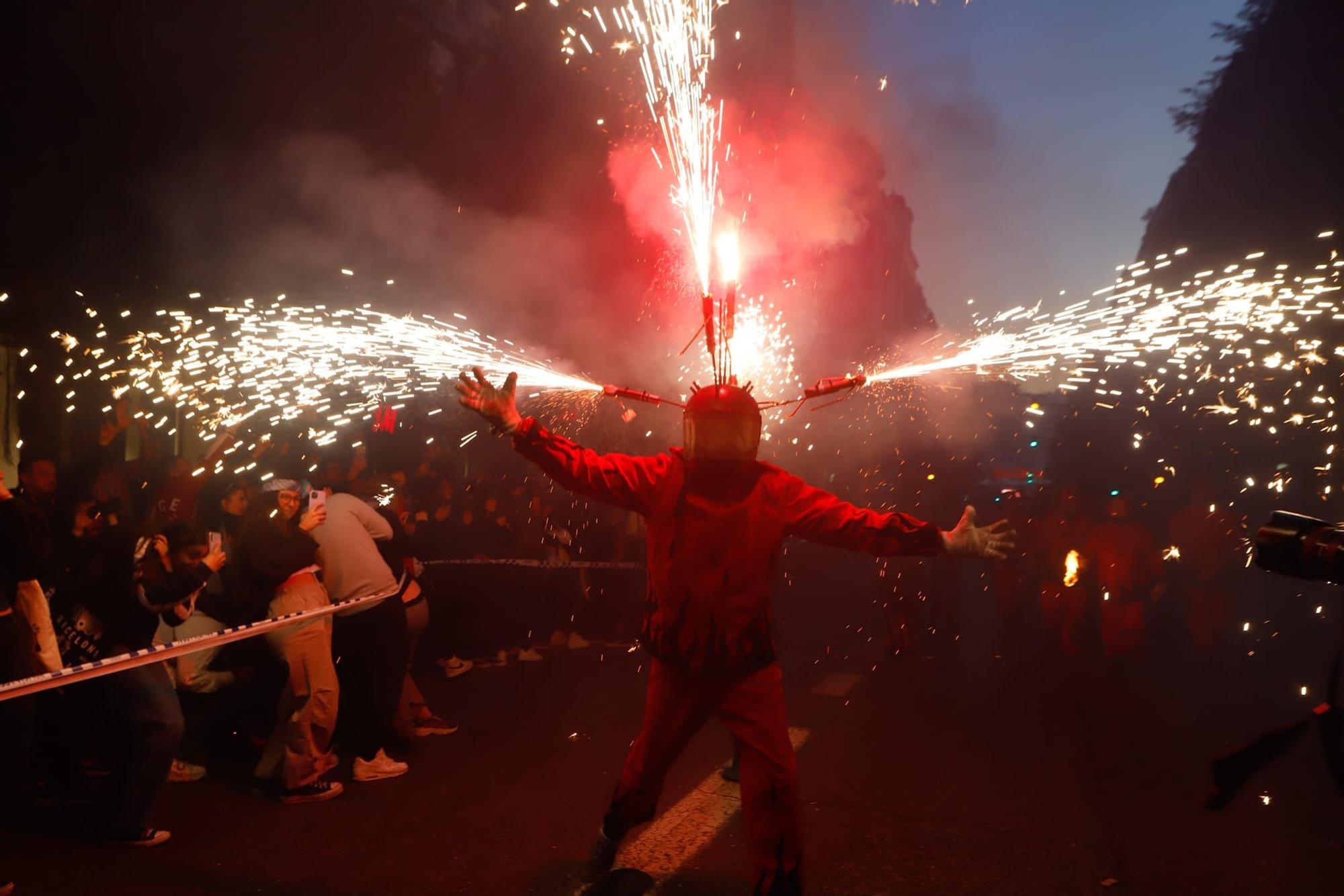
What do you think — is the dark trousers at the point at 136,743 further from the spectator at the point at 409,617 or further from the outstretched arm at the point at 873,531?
the outstretched arm at the point at 873,531

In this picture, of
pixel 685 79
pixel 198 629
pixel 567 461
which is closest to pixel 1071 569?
pixel 685 79

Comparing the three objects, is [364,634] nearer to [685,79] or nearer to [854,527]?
[854,527]

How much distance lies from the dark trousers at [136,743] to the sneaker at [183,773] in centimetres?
95

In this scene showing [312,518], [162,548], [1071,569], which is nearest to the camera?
[162,548]

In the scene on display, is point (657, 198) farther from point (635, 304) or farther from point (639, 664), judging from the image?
point (639, 664)

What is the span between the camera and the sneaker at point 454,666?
8.18 m

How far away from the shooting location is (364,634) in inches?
215

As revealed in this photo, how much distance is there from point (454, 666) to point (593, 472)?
5.02 metres

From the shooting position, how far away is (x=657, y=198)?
12508 mm

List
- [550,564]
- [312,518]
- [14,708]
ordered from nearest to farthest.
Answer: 1. [14,708]
2. [312,518]
3. [550,564]

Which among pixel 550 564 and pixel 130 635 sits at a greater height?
pixel 550 564

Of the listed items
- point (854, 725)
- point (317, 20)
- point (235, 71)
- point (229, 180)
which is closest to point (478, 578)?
point (854, 725)

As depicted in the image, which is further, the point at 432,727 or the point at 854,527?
the point at 432,727

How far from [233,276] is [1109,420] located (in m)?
20.2
